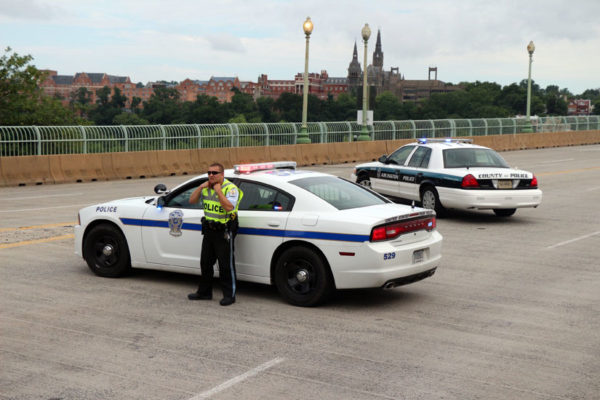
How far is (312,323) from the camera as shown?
24.6 ft

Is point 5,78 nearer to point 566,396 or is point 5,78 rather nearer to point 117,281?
point 117,281

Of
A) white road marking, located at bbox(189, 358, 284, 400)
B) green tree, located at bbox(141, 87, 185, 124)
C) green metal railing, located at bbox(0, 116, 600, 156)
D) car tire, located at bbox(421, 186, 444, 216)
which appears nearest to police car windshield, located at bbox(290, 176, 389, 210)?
white road marking, located at bbox(189, 358, 284, 400)

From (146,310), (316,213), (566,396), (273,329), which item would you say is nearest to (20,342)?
(146,310)

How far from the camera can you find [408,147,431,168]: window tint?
51.5 feet

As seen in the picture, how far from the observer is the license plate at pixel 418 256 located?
8.22 meters

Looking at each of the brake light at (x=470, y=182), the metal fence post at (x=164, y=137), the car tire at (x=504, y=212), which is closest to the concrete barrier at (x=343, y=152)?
the metal fence post at (x=164, y=137)

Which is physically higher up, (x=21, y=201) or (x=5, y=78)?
(x=5, y=78)

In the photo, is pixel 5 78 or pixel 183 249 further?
pixel 5 78

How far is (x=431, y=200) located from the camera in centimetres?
1537

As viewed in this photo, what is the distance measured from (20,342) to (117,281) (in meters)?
2.57

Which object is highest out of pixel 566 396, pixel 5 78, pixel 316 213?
pixel 5 78

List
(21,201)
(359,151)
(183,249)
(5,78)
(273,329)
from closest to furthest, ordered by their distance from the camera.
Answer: (273,329) < (183,249) < (21,201) < (359,151) < (5,78)

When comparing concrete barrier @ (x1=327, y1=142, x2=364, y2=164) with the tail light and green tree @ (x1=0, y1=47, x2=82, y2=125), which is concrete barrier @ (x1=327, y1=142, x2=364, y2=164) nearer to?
green tree @ (x1=0, y1=47, x2=82, y2=125)

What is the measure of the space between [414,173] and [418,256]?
760 centimetres
